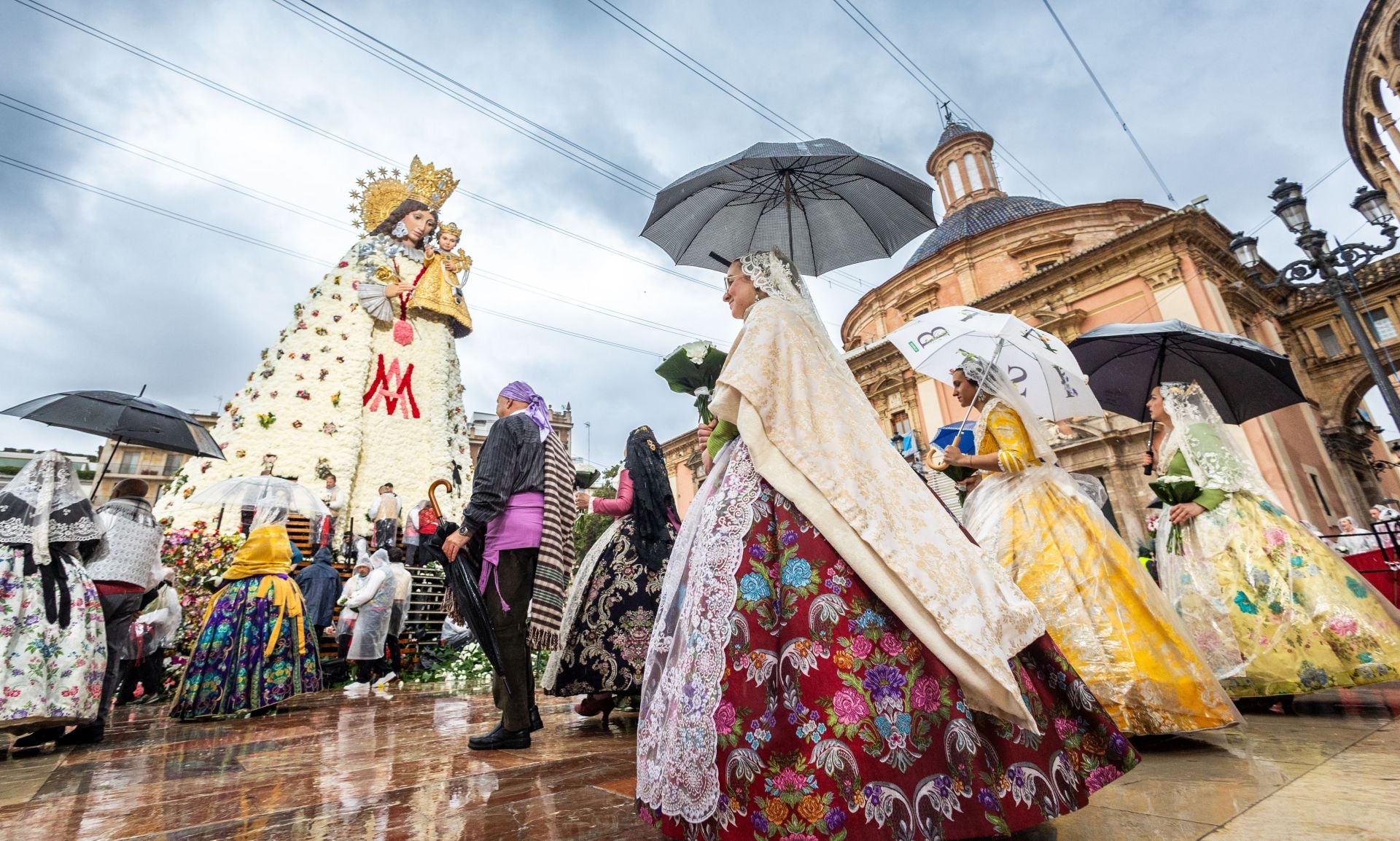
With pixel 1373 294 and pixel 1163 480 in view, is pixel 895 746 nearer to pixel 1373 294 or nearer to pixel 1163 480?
pixel 1163 480

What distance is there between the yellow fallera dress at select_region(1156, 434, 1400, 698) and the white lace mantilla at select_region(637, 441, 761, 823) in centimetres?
291

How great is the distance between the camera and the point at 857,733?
130 cm

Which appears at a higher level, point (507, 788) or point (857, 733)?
point (857, 733)

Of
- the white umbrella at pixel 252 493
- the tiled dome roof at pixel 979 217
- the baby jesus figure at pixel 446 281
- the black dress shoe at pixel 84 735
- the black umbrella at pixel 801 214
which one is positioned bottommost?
the black dress shoe at pixel 84 735

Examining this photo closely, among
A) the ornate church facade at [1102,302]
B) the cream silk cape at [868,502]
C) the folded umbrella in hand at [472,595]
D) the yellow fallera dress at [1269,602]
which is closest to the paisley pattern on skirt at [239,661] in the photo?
the folded umbrella in hand at [472,595]

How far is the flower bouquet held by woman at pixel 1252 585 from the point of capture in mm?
2838

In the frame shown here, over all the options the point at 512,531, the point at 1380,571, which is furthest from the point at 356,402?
→ the point at 1380,571

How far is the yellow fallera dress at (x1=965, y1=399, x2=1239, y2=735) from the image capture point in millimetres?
2293

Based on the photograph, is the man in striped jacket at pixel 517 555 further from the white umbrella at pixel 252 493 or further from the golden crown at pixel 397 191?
the golden crown at pixel 397 191

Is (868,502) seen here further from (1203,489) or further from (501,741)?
(1203,489)

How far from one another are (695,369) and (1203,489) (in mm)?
2912

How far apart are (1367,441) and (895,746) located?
107ft

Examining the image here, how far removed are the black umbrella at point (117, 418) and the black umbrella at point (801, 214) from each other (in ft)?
14.0

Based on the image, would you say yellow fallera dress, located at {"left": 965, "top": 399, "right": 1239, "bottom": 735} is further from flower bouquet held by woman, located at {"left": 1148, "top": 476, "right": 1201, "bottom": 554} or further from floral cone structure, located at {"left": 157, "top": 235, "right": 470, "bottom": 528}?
floral cone structure, located at {"left": 157, "top": 235, "right": 470, "bottom": 528}
